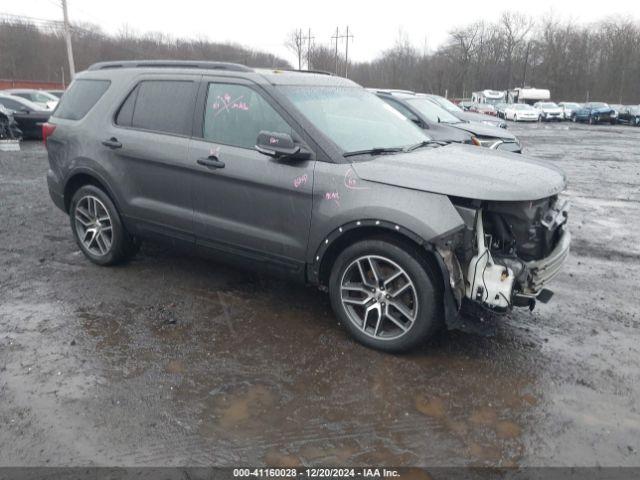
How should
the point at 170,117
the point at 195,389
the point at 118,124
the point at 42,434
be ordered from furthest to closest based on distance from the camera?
the point at 118,124 → the point at 170,117 → the point at 195,389 → the point at 42,434

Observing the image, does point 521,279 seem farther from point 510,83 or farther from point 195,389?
point 510,83

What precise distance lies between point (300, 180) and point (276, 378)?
1.39 metres

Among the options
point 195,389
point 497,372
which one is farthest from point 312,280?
point 497,372

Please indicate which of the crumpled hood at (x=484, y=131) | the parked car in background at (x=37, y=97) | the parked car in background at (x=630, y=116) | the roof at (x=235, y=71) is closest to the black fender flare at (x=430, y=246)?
the roof at (x=235, y=71)

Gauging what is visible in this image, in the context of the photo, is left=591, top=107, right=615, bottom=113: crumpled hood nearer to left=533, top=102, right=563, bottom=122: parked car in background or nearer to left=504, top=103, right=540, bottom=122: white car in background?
left=533, top=102, right=563, bottom=122: parked car in background

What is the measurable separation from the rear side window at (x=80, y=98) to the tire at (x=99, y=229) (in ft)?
2.50

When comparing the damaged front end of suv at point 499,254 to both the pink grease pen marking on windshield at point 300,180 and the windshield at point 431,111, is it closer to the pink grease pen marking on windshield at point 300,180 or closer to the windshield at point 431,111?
the pink grease pen marking on windshield at point 300,180

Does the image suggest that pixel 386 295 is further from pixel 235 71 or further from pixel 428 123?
pixel 428 123

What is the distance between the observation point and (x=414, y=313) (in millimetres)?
3564

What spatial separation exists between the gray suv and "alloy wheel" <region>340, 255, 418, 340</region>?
1 cm

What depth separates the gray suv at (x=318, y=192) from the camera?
3455mm

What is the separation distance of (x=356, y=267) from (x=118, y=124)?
2.71 metres

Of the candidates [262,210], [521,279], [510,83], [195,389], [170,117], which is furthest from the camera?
[510,83]

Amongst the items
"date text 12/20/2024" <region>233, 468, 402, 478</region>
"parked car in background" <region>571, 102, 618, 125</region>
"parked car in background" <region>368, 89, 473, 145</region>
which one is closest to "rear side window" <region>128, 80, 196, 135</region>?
"date text 12/20/2024" <region>233, 468, 402, 478</region>
